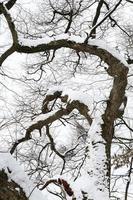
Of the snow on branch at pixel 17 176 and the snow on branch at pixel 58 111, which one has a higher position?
the snow on branch at pixel 58 111

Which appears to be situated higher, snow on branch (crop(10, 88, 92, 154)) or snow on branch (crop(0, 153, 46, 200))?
snow on branch (crop(10, 88, 92, 154))

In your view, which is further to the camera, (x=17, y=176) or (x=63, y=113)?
(x=63, y=113)

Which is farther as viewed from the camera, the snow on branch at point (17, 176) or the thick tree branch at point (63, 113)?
the thick tree branch at point (63, 113)

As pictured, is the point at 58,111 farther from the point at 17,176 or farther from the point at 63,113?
the point at 17,176

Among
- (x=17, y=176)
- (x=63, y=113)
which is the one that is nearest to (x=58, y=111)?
(x=63, y=113)

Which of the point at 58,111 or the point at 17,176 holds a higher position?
the point at 58,111

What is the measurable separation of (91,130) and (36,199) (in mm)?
1578

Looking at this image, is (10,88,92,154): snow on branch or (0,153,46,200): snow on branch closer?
(0,153,46,200): snow on branch

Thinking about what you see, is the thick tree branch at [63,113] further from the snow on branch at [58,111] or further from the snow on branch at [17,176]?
the snow on branch at [17,176]

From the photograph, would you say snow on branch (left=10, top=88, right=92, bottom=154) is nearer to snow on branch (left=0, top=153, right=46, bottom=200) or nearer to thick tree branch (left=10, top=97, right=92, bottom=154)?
thick tree branch (left=10, top=97, right=92, bottom=154)

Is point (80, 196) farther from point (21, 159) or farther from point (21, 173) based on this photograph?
point (21, 159)

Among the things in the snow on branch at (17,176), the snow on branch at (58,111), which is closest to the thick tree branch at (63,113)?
the snow on branch at (58,111)

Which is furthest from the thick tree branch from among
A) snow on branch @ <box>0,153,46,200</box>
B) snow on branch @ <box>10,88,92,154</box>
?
snow on branch @ <box>0,153,46,200</box>

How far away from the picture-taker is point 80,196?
466 centimetres
